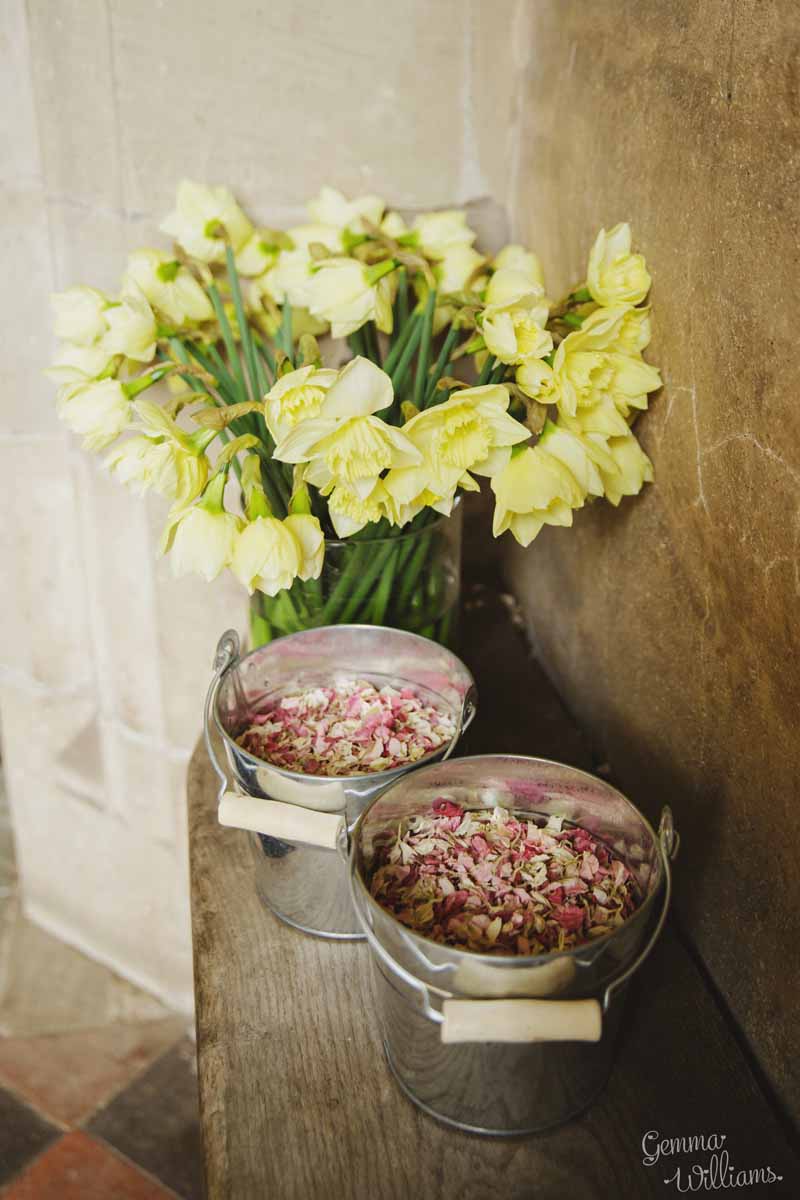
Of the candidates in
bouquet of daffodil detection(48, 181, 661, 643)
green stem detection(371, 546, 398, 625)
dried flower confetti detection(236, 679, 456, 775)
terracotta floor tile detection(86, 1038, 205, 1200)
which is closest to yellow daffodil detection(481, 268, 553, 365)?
bouquet of daffodil detection(48, 181, 661, 643)

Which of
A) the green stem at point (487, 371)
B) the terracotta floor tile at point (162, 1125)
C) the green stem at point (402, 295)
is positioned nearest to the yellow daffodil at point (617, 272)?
the green stem at point (487, 371)

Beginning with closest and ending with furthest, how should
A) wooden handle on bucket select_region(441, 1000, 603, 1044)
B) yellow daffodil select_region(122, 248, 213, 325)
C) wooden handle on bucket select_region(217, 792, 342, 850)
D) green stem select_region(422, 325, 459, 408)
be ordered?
wooden handle on bucket select_region(441, 1000, 603, 1044) → wooden handle on bucket select_region(217, 792, 342, 850) → green stem select_region(422, 325, 459, 408) → yellow daffodil select_region(122, 248, 213, 325)

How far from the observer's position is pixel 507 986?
584 mm

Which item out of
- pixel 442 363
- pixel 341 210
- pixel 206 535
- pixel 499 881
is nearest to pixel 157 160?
pixel 341 210

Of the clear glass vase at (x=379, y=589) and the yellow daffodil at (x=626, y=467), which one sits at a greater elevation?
the yellow daffodil at (x=626, y=467)

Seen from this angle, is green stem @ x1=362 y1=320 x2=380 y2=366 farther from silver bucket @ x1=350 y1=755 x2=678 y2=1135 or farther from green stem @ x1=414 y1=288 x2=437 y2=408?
silver bucket @ x1=350 y1=755 x2=678 y2=1135

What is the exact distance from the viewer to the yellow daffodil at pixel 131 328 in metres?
0.96

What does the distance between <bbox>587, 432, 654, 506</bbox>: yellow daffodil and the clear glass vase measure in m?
0.15

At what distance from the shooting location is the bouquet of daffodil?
759mm

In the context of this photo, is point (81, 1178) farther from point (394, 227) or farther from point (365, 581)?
point (394, 227)

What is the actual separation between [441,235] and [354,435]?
434mm

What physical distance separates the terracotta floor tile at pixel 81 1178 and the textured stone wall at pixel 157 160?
0.62m

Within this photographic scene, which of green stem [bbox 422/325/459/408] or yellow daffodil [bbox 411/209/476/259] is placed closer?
green stem [bbox 422/325/459/408]

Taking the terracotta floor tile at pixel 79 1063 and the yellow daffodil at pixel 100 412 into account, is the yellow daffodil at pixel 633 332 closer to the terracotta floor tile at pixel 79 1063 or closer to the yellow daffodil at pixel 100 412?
the yellow daffodil at pixel 100 412
